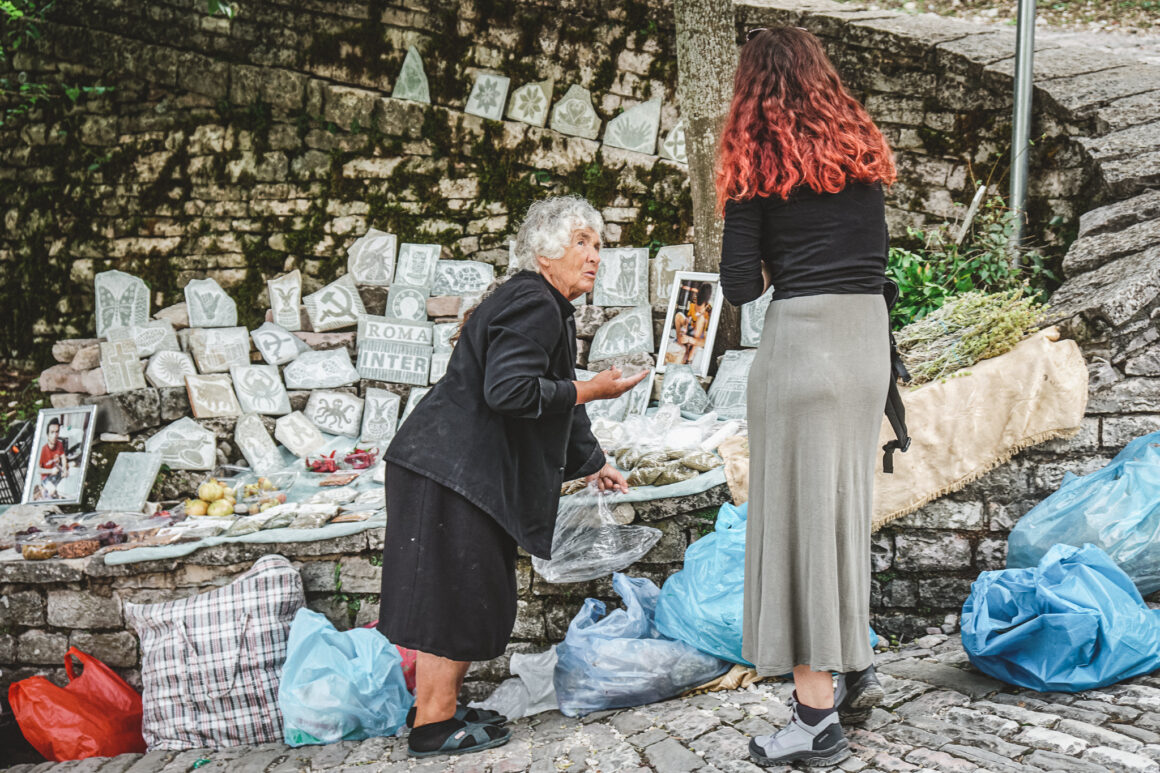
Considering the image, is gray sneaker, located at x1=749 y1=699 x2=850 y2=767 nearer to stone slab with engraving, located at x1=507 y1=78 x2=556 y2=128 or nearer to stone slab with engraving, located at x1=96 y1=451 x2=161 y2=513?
stone slab with engraving, located at x1=96 y1=451 x2=161 y2=513

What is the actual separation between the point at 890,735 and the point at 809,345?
111cm

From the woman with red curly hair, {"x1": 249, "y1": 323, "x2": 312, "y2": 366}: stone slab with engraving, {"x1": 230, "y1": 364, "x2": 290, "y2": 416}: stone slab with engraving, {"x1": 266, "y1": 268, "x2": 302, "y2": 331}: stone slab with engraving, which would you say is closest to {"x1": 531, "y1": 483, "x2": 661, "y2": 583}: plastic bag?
the woman with red curly hair

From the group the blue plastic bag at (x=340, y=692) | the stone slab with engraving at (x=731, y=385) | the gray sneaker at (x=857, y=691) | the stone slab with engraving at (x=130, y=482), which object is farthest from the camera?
the stone slab with engraving at (x=130, y=482)

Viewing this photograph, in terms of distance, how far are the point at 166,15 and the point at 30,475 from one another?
10.5ft

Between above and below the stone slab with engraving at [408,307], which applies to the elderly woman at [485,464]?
below

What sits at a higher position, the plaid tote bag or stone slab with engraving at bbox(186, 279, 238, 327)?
stone slab with engraving at bbox(186, 279, 238, 327)

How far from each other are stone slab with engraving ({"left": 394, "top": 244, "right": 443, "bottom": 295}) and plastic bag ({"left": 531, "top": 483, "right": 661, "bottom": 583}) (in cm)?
281

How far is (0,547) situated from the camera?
4277 millimetres

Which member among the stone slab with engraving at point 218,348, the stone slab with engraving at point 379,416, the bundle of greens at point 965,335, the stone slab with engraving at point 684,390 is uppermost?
the bundle of greens at point 965,335

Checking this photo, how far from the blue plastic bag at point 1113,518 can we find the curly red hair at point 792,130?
146 centimetres

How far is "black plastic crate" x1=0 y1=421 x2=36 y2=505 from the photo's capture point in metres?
5.21

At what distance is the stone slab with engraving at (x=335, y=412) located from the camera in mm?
5660

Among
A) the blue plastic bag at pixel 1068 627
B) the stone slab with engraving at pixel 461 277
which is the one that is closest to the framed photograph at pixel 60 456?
the stone slab with engraving at pixel 461 277

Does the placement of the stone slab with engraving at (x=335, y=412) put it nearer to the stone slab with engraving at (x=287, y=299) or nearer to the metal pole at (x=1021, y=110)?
the stone slab with engraving at (x=287, y=299)
